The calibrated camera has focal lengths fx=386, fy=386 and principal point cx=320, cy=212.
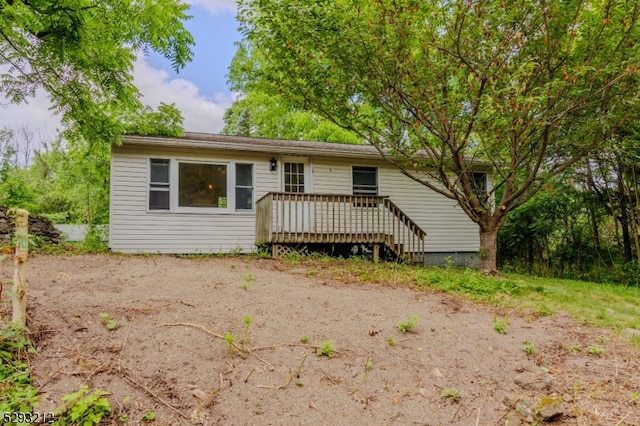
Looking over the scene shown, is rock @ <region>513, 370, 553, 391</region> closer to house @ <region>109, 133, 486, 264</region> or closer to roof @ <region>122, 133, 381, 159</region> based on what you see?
house @ <region>109, 133, 486, 264</region>

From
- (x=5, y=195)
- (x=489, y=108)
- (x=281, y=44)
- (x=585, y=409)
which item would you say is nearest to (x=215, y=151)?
(x=281, y=44)

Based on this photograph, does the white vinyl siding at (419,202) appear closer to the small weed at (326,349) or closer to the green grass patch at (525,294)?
the green grass patch at (525,294)

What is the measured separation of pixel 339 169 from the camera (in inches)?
433

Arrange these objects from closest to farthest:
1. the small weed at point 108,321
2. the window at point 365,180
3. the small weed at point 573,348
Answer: the small weed at point 108,321, the small weed at point 573,348, the window at point 365,180

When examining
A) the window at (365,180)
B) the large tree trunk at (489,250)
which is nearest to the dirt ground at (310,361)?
the large tree trunk at (489,250)

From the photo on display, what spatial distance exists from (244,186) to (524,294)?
697 cm

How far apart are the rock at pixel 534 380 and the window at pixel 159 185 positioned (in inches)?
338

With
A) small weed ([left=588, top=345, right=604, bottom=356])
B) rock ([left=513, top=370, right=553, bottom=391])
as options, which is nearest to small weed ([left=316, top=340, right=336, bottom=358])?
rock ([left=513, top=370, right=553, bottom=391])

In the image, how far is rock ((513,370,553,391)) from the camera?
3.02 m

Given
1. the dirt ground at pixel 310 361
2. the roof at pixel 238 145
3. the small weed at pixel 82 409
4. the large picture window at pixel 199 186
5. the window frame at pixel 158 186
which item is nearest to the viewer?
the small weed at pixel 82 409

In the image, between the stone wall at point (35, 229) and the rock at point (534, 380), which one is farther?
the stone wall at point (35, 229)

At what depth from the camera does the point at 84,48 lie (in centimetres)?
365

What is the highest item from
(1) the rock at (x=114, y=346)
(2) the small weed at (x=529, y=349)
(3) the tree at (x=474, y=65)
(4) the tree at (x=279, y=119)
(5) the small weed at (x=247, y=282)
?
(4) the tree at (x=279, y=119)

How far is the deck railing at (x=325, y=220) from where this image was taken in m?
9.01
